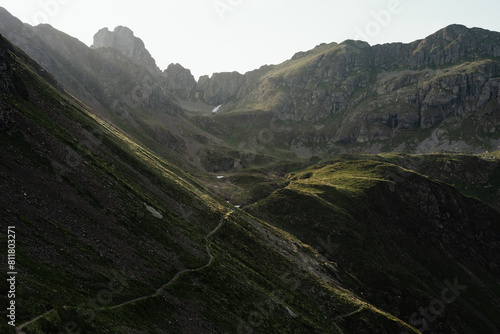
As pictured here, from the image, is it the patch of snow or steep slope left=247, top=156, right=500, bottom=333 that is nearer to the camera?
the patch of snow

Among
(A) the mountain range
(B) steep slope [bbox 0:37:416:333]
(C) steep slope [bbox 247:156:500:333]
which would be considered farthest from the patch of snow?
(C) steep slope [bbox 247:156:500:333]

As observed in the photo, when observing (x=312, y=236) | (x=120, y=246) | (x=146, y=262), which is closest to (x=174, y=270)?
(x=146, y=262)

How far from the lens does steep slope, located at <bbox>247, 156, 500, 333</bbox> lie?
93500 mm

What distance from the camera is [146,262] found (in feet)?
133

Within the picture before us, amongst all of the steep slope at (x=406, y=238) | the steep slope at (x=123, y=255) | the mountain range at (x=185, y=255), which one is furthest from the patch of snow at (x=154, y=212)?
the steep slope at (x=406, y=238)

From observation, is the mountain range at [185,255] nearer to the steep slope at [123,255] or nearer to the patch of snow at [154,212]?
the steep slope at [123,255]

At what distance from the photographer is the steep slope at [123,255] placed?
88.9 feet

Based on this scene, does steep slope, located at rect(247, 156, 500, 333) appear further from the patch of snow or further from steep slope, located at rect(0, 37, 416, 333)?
the patch of snow

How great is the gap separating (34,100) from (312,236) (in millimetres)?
106441

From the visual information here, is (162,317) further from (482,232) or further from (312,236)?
(482,232)

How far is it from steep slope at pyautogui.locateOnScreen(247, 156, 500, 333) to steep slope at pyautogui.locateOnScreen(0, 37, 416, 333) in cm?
2739

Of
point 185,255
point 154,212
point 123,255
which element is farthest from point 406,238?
point 123,255

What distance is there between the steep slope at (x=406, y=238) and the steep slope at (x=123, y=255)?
1078 inches

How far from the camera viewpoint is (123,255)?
128 feet
